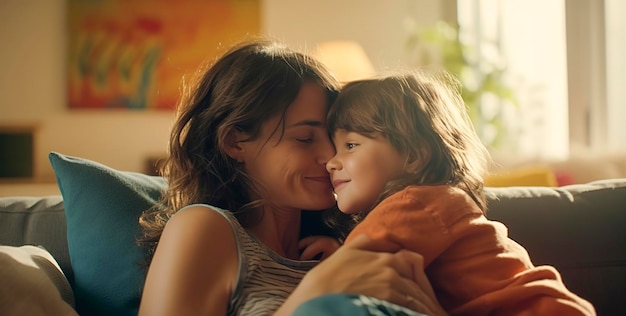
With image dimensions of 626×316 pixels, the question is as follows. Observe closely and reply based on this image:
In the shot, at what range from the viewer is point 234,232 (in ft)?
4.48

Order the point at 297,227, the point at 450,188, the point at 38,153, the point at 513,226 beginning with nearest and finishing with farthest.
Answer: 1. the point at 450,188
2. the point at 297,227
3. the point at 513,226
4. the point at 38,153

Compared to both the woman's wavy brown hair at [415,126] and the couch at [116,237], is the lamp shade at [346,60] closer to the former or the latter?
the couch at [116,237]

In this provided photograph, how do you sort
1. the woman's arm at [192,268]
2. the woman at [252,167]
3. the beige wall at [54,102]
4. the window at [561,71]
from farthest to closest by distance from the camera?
the beige wall at [54,102] < the window at [561,71] < the woman at [252,167] < the woman's arm at [192,268]

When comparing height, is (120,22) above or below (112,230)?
above

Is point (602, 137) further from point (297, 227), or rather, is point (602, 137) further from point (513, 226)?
point (297, 227)

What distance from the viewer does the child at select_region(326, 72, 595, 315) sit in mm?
1206

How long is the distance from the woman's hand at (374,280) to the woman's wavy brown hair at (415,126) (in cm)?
24

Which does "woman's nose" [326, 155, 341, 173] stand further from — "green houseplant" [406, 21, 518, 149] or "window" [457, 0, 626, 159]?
"green houseplant" [406, 21, 518, 149]

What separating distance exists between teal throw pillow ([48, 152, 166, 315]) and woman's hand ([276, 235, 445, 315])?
0.48m

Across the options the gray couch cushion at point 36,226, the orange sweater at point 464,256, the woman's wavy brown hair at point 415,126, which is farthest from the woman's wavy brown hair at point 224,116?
the orange sweater at point 464,256

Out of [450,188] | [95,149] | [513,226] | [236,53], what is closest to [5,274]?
[236,53]

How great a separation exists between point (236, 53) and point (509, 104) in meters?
3.39

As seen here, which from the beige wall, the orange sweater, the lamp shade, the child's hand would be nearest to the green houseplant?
the lamp shade

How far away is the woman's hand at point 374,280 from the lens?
1.12 m
